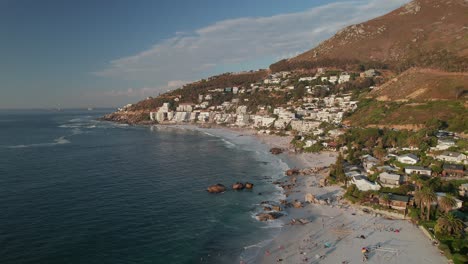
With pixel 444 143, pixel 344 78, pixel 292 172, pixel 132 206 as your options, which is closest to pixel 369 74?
pixel 344 78

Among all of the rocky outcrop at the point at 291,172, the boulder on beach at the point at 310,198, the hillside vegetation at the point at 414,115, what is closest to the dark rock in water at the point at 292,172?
the rocky outcrop at the point at 291,172

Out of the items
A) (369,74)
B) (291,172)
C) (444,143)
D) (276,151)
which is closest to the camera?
(444,143)

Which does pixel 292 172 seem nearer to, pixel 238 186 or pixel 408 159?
pixel 238 186

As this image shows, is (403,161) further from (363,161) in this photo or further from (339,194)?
(339,194)

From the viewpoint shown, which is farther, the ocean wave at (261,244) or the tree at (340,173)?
the tree at (340,173)

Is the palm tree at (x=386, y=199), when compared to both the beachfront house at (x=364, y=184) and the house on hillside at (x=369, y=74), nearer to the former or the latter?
the beachfront house at (x=364, y=184)

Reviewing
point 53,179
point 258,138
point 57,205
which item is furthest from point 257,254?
point 258,138

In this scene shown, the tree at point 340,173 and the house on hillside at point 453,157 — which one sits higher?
the house on hillside at point 453,157
